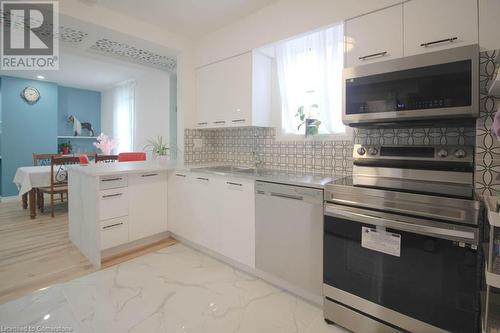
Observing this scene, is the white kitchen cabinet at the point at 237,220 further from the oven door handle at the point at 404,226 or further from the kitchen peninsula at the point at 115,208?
the kitchen peninsula at the point at 115,208

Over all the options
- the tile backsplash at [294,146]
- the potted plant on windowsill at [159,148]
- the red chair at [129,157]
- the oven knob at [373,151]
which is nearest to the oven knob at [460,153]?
the tile backsplash at [294,146]

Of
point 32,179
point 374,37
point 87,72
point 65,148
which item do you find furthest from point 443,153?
point 65,148

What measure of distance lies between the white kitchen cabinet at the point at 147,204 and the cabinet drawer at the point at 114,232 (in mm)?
68

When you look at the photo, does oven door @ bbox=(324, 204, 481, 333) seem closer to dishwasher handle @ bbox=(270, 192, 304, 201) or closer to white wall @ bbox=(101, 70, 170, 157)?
dishwasher handle @ bbox=(270, 192, 304, 201)

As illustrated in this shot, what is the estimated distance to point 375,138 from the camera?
6.65 feet

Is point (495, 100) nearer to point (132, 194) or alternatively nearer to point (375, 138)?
point (375, 138)

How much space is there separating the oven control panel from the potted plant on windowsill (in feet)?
8.61

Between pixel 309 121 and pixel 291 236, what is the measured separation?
1.11m

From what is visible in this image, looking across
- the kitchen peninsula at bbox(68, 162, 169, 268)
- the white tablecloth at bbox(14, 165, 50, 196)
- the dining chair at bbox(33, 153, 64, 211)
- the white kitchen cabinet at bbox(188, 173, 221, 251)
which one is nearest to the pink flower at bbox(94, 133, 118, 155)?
the dining chair at bbox(33, 153, 64, 211)

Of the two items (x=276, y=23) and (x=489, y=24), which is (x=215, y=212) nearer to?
(x=276, y=23)

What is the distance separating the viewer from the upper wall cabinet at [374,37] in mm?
1705

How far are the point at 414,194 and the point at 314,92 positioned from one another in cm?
145

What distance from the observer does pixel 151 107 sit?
206 inches

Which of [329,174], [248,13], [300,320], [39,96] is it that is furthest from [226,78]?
[39,96]
